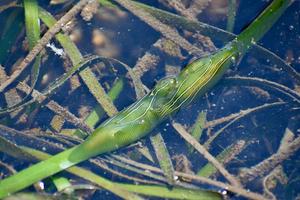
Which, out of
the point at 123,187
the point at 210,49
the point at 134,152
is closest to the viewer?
the point at 123,187

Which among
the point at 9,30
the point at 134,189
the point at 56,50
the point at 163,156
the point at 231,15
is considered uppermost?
the point at 9,30

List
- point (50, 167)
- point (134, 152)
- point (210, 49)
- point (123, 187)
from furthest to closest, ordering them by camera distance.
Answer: point (210, 49), point (134, 152), point (123, 187), point (50, 167)

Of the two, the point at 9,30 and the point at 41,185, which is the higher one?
the point at 9,30

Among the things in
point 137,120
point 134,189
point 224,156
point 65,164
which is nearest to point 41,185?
point 65,164

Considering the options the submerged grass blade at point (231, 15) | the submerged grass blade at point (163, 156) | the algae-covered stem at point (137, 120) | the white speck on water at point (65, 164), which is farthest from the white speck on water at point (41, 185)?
the submerged grass blade at point (231, 15)

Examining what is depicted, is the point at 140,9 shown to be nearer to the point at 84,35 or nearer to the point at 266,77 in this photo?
the point at 84,35

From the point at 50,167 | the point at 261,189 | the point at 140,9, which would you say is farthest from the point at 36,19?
the point at 261,189

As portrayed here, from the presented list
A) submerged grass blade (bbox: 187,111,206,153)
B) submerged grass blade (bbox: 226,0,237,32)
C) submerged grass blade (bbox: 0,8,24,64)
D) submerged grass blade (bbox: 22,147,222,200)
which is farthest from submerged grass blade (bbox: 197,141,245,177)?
submerged grass blade (bbox: 0,8,24,64)

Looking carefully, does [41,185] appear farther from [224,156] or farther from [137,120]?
[224,156]

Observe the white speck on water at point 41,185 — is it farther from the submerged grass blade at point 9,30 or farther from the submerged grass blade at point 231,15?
the submerged grass blade at point 231,15
